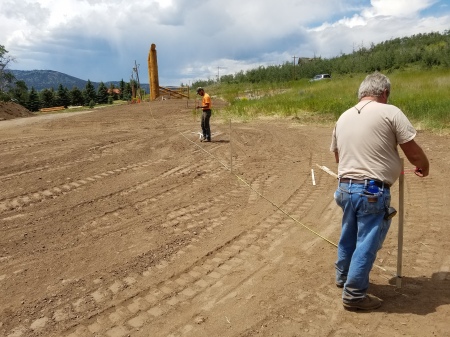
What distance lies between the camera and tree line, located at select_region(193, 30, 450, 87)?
36.4 metres

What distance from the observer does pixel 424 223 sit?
5059 mm

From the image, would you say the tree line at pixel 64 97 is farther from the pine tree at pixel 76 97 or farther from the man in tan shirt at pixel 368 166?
the man in tan shirt at pixel 368 166

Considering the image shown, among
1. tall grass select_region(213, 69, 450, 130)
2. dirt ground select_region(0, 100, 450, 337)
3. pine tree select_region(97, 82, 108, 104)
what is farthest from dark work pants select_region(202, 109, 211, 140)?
pine tree select_region(97, 82, 108, 104)

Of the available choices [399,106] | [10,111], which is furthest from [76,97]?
[399,106]

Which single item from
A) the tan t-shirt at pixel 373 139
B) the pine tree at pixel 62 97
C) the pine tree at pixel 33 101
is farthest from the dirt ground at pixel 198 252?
the pine tree at pixel 62 97

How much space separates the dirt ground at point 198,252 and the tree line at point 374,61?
31.6m

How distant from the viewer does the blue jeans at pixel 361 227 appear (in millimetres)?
3066

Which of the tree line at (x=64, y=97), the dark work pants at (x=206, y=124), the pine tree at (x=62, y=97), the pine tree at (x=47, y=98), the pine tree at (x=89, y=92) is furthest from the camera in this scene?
the pine tree at (x=89, y=92)

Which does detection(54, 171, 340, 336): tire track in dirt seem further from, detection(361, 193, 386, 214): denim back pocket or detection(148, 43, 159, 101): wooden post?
detection(148, 43, 159, 101): wooden post

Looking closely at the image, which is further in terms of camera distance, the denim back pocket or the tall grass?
the tall grass

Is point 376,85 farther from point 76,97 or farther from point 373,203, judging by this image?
point 76,97

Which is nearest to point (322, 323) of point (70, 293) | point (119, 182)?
point (70, 293)

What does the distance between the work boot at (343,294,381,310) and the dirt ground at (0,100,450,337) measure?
61mm

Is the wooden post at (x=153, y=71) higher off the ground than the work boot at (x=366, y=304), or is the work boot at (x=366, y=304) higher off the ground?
the wooden post at (x=153, y=71)
